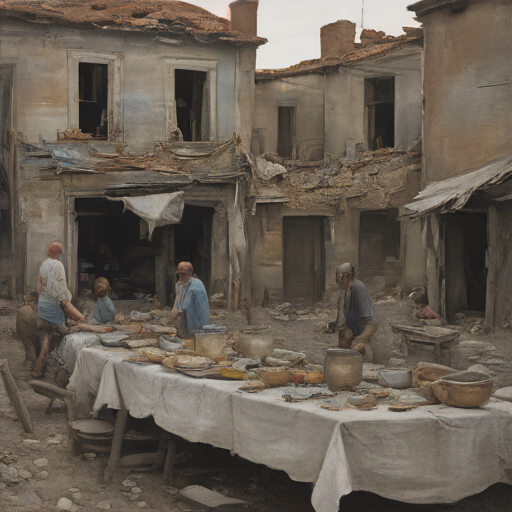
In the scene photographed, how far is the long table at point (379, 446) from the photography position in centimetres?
404

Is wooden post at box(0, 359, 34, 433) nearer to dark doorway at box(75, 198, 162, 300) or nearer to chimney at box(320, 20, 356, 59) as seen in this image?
dark doorway at box(75, 198, 162, 300)

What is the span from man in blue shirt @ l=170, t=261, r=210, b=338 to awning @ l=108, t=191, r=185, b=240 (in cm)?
649

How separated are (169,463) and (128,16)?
467 inches

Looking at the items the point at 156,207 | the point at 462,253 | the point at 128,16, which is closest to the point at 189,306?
the point at 156,207

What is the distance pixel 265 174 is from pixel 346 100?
347cm

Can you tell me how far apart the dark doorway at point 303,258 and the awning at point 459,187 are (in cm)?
541

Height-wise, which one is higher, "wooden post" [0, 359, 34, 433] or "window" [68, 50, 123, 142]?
"window" [68, 50, 123, 142]

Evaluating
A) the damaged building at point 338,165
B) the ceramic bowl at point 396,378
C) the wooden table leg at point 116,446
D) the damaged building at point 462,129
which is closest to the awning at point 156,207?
the damaged building at point 338,165

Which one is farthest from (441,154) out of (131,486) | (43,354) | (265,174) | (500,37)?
(131,486)

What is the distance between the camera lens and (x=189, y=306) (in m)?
7.33

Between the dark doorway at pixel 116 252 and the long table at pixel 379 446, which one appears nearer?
the long table at pixel 379 446

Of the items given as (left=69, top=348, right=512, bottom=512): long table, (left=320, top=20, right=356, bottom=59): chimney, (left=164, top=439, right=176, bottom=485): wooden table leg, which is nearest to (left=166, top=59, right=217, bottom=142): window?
(left=320, top=20, right=356, bottom=59): chimney

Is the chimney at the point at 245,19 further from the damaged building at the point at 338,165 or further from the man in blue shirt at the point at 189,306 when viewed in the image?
the man in blue shirt at the point at 189,306

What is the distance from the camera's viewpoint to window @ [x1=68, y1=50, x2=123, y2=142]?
47.8ft
